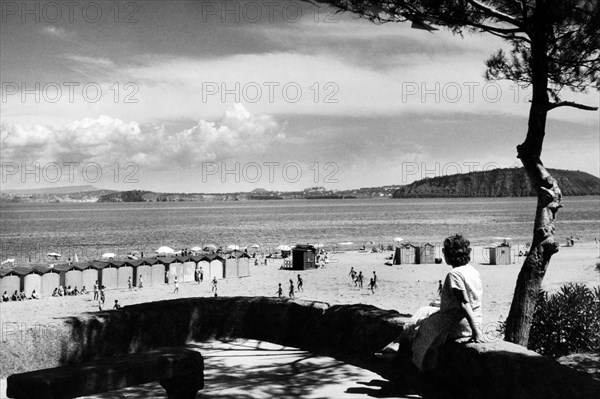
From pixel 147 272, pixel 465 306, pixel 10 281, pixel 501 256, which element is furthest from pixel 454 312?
pixel 501 256

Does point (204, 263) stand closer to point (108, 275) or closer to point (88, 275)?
point (108, 275)

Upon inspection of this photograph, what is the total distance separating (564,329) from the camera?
31.1 feet

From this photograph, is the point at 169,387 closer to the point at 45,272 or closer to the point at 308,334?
the point at 308,334

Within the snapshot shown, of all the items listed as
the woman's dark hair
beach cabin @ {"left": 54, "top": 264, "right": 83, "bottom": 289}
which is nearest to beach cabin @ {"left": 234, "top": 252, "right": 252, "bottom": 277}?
beach cabin @ {"left": 54, "top": 264, "right": 83, "bottom": 289}

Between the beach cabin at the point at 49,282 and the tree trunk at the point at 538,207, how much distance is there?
91.1ft

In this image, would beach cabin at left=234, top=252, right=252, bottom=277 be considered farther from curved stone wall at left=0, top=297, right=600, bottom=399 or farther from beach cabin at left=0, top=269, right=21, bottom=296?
curved stone wall at left=0, top=297, right=600, bottom=399

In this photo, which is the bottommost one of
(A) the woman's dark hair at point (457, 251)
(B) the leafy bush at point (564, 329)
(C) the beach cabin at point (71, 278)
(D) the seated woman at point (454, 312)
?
(C) the beach cabin at point (71, 278)

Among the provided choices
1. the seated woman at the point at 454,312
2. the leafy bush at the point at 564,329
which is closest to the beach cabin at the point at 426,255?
the leafy bush at the point at 564,329

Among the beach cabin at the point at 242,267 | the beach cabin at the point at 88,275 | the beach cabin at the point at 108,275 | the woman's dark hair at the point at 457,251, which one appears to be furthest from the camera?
the beach cabin at the point at 242,267

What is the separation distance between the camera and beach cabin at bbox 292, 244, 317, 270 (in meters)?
38.9

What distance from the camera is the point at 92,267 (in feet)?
101

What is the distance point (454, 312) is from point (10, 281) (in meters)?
29.1

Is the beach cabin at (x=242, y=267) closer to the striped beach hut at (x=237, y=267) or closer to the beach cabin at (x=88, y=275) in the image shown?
the striped beach hut at (x=237, y=267)

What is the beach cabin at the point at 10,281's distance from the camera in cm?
2803
